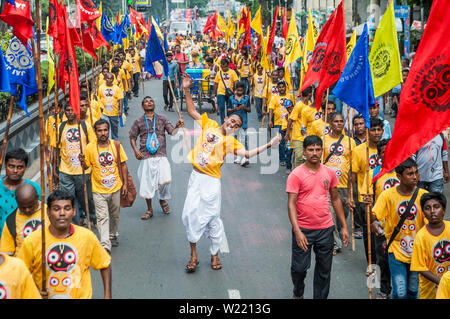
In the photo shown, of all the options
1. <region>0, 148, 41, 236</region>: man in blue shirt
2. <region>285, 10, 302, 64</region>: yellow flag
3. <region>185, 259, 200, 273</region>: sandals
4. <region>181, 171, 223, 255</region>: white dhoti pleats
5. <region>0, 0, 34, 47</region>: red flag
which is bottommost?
<region>185, 259, 200, 273</region>: sandals

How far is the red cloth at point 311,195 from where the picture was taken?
5871mm

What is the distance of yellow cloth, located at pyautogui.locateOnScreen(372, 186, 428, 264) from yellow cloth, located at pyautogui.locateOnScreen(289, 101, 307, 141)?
4761 mm

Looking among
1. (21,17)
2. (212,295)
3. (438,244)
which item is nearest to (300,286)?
(212,295)

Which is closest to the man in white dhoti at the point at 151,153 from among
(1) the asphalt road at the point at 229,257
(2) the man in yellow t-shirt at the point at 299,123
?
(1) the asphalt road at the point at 229,257

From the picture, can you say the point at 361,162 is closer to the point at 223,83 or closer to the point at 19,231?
the point at 19,231

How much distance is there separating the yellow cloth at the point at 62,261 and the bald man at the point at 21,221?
573 mm

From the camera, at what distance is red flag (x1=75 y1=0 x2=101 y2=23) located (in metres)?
11.2

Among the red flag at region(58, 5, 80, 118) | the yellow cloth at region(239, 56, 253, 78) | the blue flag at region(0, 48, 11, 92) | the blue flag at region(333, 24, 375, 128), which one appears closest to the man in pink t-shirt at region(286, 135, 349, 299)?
the blue flag at region(333, 24, 375, 128)

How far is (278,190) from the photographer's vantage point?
441 inches

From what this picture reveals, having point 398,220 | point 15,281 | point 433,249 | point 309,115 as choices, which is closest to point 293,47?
point 309,115

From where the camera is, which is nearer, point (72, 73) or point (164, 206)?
point (72, 73)

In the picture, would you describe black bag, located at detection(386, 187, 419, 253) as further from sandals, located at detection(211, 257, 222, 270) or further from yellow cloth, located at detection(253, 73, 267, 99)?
yellow cloth, located at detection(253, 73, 267, 99)

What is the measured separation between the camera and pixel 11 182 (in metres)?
5.71

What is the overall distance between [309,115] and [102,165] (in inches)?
143
